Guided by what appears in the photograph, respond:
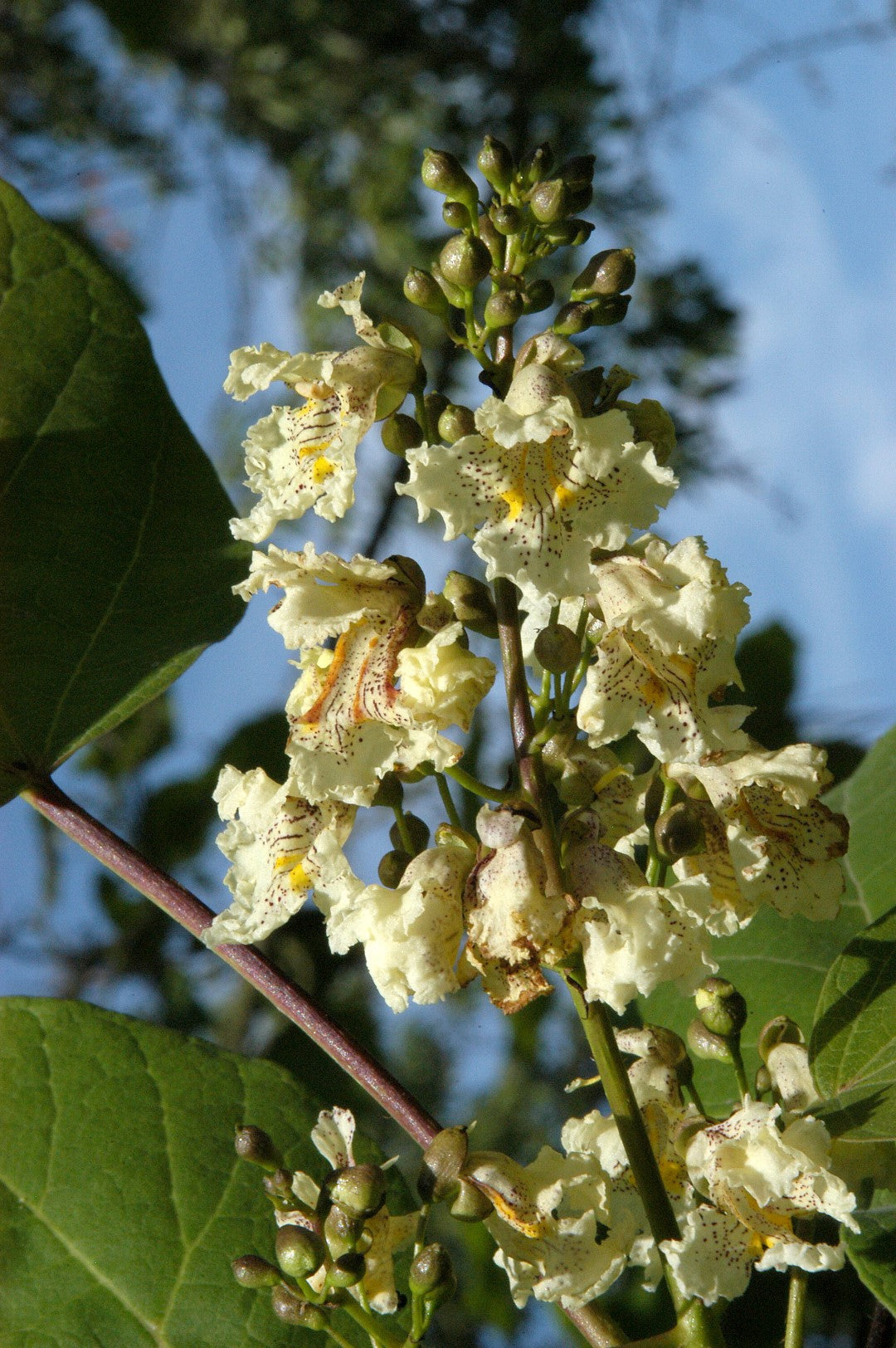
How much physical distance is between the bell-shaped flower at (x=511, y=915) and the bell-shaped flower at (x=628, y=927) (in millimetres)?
40

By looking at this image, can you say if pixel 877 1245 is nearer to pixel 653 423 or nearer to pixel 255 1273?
pixel 255 1273

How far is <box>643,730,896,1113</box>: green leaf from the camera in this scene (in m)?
1.66

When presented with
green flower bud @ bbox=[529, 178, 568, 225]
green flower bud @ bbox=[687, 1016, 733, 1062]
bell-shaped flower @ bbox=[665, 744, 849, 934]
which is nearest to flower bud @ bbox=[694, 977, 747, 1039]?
green flower bud @ bbox=[687, 1016, 733, 1062]

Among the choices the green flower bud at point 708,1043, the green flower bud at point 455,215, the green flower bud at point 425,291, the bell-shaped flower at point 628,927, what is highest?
the green flower bud at point 455,215

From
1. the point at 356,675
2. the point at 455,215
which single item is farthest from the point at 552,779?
the point at 455,215

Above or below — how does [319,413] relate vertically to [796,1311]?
above

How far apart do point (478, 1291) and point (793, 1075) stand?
1703mm

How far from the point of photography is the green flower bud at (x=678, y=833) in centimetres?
108

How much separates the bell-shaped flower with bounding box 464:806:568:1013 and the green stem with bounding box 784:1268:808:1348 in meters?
0.44

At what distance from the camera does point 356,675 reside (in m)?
1.14

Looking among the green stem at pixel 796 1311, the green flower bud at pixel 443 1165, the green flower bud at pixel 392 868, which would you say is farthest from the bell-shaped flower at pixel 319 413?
the green stem at pixel 796 1311

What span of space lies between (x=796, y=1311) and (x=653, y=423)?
846 millimetres

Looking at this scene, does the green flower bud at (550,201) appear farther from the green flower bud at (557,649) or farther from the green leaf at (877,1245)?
the green leaf at (877,1245)

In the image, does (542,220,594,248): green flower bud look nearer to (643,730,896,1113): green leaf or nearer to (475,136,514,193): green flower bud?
(475,136,514,193): green flower bud
